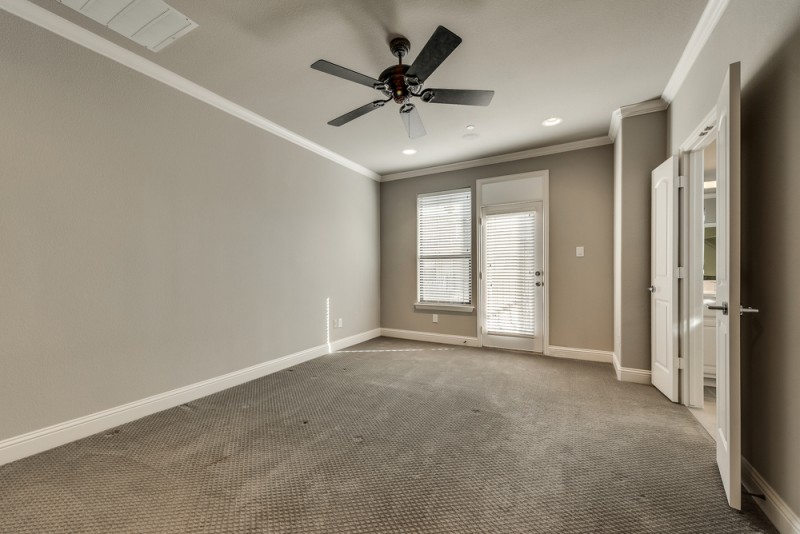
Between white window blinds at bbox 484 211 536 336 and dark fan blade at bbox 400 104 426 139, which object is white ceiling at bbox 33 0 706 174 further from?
white window blinds at bbox 484 211 536 336

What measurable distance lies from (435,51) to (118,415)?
322 centimetres

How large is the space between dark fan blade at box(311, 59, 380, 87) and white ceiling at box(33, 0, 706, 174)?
338 mm

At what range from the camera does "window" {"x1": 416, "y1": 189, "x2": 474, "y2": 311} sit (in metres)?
5.04

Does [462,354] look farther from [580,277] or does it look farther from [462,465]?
[462,465]

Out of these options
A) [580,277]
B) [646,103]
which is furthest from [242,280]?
[646,103]

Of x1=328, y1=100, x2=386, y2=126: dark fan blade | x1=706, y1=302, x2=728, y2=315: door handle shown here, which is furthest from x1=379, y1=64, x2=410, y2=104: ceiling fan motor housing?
Result: x1=706, y1=302, x2=728, y2=315: door handle

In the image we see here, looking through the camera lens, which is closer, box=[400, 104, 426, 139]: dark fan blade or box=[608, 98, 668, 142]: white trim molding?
box=[400, 104, 426, 139]: dark fan blade

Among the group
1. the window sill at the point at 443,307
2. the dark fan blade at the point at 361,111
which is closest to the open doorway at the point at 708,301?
the dark fan blade at the point at 361,111

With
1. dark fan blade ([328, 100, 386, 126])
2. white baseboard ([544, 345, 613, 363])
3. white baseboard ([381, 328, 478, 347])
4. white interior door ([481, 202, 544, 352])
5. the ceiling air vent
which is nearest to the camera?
the ceiling air vent

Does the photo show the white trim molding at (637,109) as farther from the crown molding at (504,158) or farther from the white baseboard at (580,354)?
the white baseboard at (580,354)

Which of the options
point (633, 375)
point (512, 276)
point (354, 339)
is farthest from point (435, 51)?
point (354, 339)

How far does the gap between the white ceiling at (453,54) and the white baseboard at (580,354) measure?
105 inches

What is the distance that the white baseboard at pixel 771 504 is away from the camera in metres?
1.36

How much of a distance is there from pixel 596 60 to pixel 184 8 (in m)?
2.85
